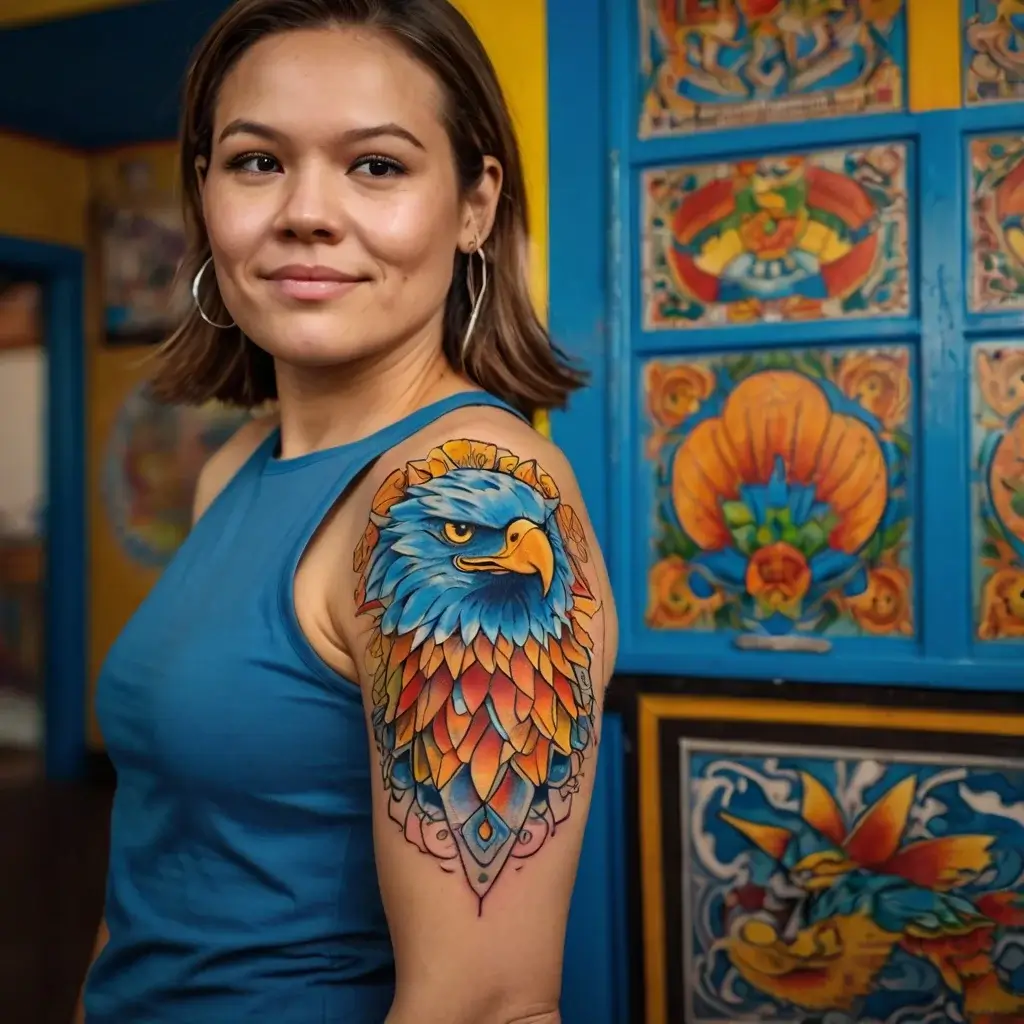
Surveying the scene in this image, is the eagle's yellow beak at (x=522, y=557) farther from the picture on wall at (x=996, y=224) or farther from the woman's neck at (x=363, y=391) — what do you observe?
the picture on wall at (x=996, y=224)

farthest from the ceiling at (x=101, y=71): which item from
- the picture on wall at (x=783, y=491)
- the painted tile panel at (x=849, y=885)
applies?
the painted tile panel at (x=849, y=885)

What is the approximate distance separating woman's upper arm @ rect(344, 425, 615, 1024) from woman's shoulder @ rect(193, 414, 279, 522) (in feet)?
1.40

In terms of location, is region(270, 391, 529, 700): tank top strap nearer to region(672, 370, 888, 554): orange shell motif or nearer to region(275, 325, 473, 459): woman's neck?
region(275, 325, 473, 459): woman's neck

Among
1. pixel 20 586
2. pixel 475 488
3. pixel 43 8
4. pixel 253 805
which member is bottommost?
pixel 20 586

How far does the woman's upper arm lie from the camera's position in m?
0.62

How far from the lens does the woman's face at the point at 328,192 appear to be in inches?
30.5

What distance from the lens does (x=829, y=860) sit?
5.65 ft

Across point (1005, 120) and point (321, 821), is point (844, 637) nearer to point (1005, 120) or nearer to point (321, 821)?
point (1005, 120)

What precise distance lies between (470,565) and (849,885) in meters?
1.33

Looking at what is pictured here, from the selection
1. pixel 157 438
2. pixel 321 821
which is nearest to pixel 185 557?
Answer: pixel 321 821

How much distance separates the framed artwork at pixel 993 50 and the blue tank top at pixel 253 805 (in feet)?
4.11

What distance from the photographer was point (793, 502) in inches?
68.4

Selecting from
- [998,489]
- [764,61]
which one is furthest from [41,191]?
[998,489]

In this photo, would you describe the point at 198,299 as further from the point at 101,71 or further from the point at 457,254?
the point at 101,71
